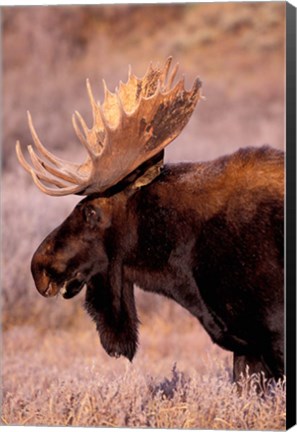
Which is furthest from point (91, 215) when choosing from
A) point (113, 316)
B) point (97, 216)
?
point (113, 316)

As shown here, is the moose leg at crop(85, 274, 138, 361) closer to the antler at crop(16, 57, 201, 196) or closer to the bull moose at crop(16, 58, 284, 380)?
the bull moose at crop(16, 58, 284, 380)

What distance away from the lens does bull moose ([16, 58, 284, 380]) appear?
639 cm

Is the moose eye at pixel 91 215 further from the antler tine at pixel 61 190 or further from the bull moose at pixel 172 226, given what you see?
the antler tine at pixel 61 190

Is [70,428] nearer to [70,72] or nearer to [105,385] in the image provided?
[105,385]

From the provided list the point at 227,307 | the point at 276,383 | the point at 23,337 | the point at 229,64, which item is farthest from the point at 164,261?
the point at 229,64

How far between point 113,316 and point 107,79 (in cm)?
522

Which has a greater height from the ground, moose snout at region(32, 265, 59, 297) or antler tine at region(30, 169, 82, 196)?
antler tine at region(30, 169, 82, 196)

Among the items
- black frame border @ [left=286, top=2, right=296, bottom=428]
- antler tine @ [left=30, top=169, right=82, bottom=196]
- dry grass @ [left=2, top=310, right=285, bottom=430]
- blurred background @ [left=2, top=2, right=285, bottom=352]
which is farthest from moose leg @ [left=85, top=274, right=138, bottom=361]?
blurred background @ [left=2, top=2, right=285, bottom=352]

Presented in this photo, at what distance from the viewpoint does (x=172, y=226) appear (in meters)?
6.55

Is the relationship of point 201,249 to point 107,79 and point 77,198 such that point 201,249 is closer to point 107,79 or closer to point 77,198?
point 77,198

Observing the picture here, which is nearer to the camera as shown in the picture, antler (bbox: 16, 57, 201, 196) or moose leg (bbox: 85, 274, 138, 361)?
antler (bbox: 16, 57, 201, 196)

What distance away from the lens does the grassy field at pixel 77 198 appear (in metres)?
6.88

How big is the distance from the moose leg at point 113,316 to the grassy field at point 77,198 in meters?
0.23

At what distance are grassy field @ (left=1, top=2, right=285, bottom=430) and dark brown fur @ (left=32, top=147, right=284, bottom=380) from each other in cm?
42
